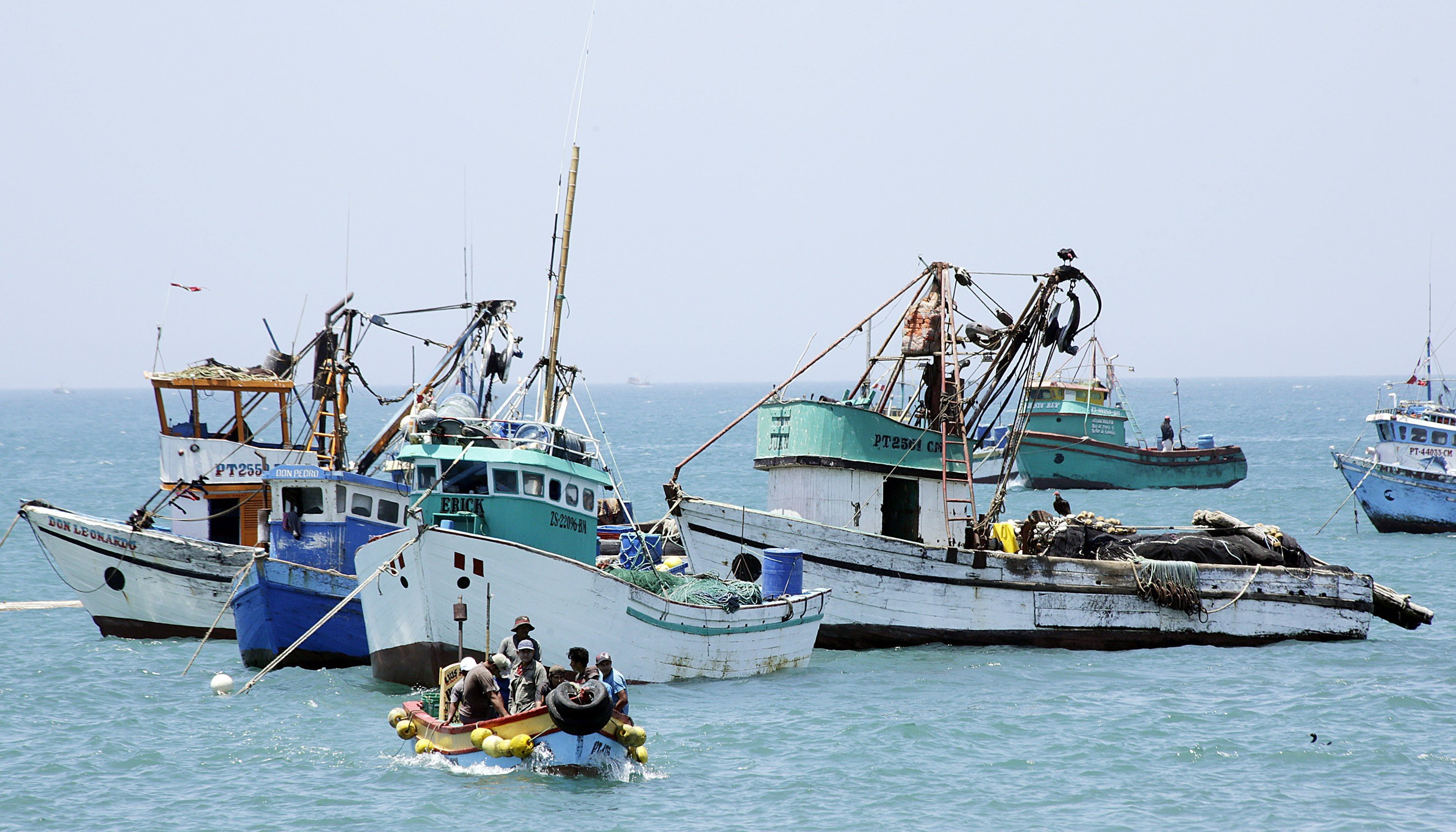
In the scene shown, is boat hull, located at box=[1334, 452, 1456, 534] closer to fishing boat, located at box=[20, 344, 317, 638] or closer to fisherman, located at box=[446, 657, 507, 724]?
fishing boat, located at box=[20, 344, 317, 638]

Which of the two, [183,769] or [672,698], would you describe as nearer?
[183,769]

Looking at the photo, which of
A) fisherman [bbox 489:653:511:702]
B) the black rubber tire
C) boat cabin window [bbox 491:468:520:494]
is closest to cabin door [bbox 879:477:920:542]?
boat cabin window [bbox 491:468:520:494]

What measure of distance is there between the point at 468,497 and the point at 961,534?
9647 mm

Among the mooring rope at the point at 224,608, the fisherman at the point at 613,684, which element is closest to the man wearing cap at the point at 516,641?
the fisherman at the point at 613,684

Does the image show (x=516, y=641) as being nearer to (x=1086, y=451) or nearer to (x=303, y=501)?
(x=303, y=501)

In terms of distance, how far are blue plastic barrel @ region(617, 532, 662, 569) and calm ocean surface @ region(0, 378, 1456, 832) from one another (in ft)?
7.62

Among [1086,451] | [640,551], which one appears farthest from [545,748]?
[1086,451]

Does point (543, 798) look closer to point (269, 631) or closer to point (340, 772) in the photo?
point (340, 772)

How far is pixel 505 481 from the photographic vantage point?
18.6 m

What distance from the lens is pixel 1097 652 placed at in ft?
74.6

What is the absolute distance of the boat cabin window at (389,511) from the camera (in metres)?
21.0

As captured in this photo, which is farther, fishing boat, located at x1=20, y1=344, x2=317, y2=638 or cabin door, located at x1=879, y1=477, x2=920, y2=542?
cabin door, located at x1=879, y1=477, x2=920, y2=542

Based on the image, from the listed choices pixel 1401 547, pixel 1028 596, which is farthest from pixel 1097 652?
pixel 1401 547

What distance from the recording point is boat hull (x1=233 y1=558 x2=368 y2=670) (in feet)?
66.0
